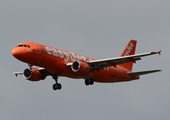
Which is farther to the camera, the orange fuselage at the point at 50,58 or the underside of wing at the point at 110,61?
the underside of wing at the point at 110,61

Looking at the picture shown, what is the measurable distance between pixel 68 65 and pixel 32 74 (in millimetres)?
5996

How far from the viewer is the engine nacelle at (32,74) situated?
79.9 metres

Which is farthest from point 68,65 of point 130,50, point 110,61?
point 130,50

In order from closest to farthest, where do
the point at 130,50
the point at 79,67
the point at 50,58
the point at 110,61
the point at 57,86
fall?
the point at 50,58
the point at 79,67
the point at 110,61
the point at 57,86
the point at 130,50

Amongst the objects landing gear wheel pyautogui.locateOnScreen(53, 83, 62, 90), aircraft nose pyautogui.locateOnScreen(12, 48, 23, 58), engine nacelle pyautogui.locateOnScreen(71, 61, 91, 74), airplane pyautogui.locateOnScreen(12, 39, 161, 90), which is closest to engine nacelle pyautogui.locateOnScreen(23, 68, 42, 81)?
airplane pyautogui.locateOnScreen(12, 39, 161, 90)

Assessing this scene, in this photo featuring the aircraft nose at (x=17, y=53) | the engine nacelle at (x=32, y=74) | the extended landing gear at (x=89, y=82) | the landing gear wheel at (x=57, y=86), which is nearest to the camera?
the aircraft nose at (x=17, y=53)

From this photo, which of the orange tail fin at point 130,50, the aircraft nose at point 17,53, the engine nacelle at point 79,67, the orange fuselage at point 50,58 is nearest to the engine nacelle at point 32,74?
the orange fuselage at point 50,58

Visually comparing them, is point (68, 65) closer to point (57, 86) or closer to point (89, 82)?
point (89, 82)

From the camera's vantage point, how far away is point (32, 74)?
80.2 meters

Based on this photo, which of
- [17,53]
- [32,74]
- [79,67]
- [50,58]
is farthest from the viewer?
[32,74]

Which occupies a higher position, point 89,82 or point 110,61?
point 110,61

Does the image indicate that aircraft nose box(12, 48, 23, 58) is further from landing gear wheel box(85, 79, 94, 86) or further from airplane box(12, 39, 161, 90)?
landing gear wheel box(85, 79, 94, 86)

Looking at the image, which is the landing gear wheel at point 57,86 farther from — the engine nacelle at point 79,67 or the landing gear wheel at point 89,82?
the engine nacelle at point 79,67

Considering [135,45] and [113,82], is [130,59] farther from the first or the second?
[135,45]
